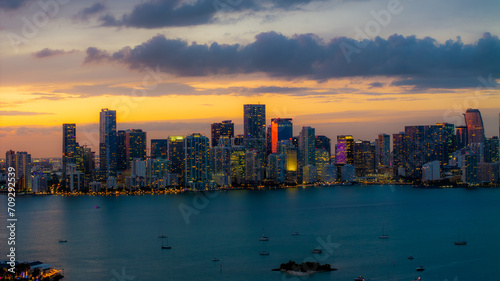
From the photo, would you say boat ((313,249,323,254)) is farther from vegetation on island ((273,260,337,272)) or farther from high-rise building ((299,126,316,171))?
high-rise building ((299,126,316,171))

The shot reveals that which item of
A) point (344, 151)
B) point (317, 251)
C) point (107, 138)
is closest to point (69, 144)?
point (107, 138)

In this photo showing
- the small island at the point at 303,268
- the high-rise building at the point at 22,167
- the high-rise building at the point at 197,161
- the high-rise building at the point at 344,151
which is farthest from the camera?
the high-rise building at the point at 344,151

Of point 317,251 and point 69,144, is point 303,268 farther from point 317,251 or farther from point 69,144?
point 69,144

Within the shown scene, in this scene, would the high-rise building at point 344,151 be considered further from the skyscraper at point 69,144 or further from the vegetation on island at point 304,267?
the vegetation on island at point 304,267

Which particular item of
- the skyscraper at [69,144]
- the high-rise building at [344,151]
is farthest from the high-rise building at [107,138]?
the high-rise building at [344,151]

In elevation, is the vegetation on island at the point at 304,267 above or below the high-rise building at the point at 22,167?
below

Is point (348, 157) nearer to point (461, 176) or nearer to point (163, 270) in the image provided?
point (461, 176)
